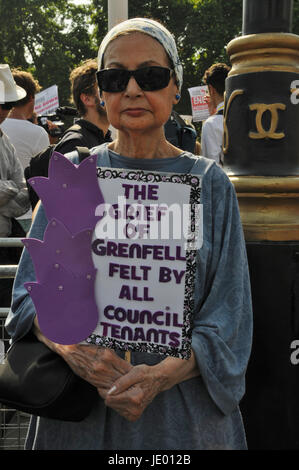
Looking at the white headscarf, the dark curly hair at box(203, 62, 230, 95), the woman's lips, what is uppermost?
the white headscarf

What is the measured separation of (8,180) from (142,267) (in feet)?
8.60

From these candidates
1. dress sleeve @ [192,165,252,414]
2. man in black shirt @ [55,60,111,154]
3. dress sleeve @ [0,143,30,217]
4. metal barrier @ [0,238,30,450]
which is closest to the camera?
dress sleeve @ [192,165,252,414]

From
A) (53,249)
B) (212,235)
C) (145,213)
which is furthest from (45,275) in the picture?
(212,235)

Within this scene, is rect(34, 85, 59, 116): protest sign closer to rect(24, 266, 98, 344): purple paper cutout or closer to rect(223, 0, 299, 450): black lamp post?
rect(223, 0, 299, 450): black lamp post

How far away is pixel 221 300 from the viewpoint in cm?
182

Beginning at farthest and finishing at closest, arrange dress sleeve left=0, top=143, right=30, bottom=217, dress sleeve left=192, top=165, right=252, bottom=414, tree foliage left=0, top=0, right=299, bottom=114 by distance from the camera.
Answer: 1. tree foliage left=0, top=0, right=299, bottom=114
2. dress sleeve left=0, top=143, right=30, bottom=217
3. dress sleeve left=192, top=165, right=252, bottom=414

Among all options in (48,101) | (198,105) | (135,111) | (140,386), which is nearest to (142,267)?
(140,386)

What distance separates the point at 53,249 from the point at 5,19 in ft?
A: 106

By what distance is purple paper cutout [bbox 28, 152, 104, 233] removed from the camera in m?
1.65

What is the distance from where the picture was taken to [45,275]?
1.67m

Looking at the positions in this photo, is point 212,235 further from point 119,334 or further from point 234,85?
point 234,85

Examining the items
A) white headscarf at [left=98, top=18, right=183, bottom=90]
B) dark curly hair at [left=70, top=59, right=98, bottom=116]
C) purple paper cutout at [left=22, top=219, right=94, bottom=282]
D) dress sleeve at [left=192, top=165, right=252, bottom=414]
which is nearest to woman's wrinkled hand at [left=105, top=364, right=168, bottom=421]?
dress sleeve at [left=192, top=165, right=252, bottom=414]

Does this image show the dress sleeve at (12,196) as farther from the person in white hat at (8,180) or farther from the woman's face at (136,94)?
the woman's face at (136,94)

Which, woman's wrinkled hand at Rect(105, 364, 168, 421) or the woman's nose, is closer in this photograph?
woman's wrinkled hand at Rect(105, 364, 168, 421)
